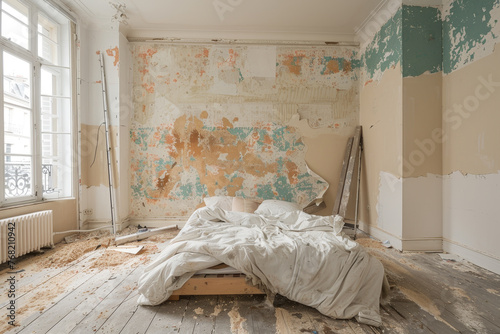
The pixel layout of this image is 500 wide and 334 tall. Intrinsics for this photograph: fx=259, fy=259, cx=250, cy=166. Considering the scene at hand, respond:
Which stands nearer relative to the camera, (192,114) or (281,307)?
(281,307)

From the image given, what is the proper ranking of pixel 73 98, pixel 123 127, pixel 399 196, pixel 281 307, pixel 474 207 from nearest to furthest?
pixel 281 307 < pixel 474 207 < pixel 399 196 < pixel 73 98 < pixel 123 127

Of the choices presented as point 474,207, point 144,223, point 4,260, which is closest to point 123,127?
point 144,223

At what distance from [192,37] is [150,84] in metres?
1.05

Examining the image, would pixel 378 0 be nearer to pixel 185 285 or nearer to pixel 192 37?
pixel 192 37

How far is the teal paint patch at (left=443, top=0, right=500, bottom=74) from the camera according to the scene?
107 inches

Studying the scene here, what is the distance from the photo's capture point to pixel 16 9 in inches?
123

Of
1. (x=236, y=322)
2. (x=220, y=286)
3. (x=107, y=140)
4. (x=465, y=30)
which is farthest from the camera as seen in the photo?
(x=107, y=140)

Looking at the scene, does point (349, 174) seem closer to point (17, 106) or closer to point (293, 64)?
point (293, 64)

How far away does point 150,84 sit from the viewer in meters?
4.35

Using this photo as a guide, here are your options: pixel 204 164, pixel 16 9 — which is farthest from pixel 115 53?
pixel 204 164

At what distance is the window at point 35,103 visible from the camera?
2979mm

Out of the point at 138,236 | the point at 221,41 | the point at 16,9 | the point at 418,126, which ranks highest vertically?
the point at 221,41

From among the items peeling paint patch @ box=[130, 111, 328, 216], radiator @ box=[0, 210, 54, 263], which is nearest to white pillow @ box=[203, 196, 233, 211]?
peeling paint patch @ box=[130, 111, 328, 216]

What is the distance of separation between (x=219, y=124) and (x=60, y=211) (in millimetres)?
2614
